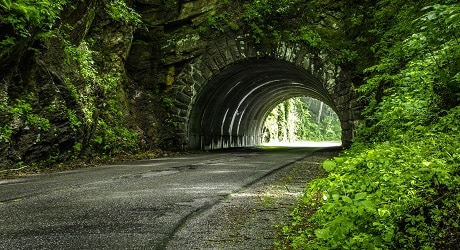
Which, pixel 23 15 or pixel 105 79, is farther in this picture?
pixel 105 79

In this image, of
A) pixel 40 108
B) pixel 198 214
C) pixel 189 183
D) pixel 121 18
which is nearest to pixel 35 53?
pixel 40 108

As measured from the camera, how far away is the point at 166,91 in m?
16.2

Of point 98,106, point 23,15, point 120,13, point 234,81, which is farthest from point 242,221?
point 234,81

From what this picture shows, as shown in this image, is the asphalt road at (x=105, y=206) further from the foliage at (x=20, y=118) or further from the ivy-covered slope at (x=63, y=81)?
the ivy-covered slope at (x=63, y=81)

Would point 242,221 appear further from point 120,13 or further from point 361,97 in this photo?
point 120,13

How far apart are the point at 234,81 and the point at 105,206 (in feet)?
45.6

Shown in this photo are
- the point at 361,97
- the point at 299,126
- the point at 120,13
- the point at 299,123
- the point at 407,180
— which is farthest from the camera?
the point at 299,123

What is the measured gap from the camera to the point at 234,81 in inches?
710

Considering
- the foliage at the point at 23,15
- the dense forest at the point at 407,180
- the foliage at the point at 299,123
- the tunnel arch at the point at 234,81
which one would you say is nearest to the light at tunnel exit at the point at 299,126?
the foliage at the point at 299,123

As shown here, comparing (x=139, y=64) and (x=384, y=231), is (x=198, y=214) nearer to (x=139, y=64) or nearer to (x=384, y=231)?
(x=384, y=231)

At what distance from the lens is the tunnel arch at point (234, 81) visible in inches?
559

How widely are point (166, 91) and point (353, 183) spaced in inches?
540

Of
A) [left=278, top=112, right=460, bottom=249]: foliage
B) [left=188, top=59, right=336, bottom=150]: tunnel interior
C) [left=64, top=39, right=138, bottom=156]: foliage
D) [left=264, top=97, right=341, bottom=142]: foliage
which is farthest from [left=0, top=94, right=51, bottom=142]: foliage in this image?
[left=264, top=97, right=341, bottom=142]: foliage

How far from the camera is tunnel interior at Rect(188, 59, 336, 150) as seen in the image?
643 inches
